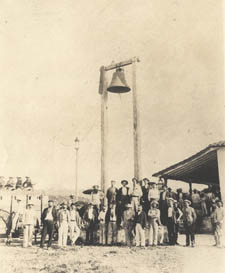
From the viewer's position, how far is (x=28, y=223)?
7.84m

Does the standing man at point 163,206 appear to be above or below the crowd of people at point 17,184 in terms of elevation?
below

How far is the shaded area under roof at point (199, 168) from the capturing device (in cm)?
750

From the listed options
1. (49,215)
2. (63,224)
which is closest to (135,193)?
(63,224)

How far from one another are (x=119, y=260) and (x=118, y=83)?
11.4 ft

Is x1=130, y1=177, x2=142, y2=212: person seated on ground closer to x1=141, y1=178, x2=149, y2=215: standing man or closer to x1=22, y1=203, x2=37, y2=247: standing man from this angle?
x1=141, y1=178, x2=149, y2=215: standing man

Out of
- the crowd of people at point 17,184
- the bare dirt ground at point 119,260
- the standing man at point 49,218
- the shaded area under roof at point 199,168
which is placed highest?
the shaded area under roof at point 199,168

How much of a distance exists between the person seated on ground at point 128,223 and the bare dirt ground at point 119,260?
36 centimetres

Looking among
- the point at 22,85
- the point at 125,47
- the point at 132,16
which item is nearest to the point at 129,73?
the point at 125,47

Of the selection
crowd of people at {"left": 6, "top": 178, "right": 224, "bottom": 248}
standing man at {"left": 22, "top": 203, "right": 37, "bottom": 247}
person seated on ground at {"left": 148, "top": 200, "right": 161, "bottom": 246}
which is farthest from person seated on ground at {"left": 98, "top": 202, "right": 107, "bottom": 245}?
standing man at {"left": 22, "top": 203, "right": 37, "bottom": 247}

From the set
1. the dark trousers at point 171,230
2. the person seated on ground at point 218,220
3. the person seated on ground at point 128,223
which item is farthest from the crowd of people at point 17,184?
the person seated on ground at point 218,220

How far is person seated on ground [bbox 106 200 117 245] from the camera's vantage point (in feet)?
24.5

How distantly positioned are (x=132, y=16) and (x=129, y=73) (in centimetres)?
128

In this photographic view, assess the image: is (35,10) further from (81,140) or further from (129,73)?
(81,140)

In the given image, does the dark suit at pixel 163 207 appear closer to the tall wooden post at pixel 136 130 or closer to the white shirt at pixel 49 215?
the tall wooden post at pixel 136 130
